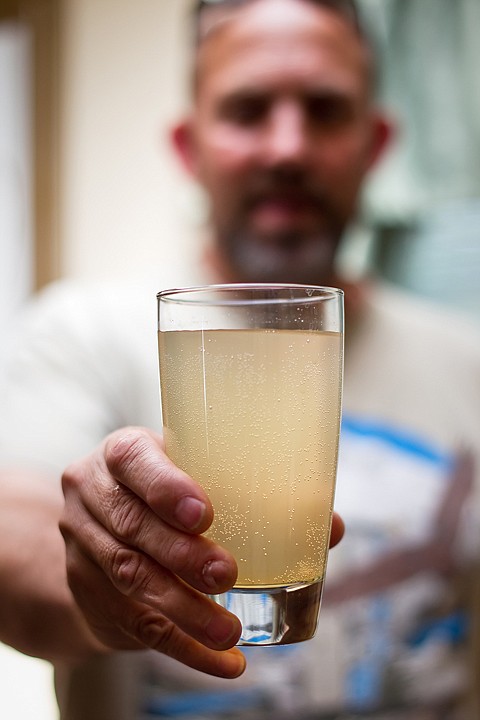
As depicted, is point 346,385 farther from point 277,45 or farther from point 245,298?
point 245,298

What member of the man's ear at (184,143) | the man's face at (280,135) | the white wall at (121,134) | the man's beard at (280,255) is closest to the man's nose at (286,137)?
the man's face at (280,135)

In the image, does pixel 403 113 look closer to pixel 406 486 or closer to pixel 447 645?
pixel 406 486

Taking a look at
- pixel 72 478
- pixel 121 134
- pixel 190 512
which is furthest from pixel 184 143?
pixel 190 512

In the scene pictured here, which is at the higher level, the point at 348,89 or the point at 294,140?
the point at 348,89

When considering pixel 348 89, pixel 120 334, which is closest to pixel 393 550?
pixel 120 334

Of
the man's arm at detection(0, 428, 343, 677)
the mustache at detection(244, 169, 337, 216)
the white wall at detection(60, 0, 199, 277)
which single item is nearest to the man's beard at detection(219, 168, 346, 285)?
the mustache at detection(244, 169, 337, 216)

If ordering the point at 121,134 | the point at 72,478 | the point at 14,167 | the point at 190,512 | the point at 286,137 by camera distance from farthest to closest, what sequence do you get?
the point at 14,167, the point at 121,134, the point at 286,137, the point at 72,478, the point at 190,512

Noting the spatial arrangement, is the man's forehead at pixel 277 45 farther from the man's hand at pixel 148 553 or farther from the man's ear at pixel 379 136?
the man's hand at pixel 148 553
